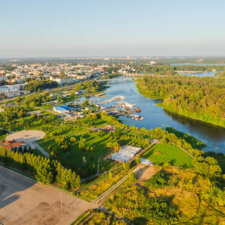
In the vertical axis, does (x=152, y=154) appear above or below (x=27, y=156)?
below

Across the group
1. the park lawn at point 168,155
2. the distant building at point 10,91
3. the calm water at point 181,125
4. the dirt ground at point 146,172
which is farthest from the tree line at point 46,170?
the distant building at point 10,91

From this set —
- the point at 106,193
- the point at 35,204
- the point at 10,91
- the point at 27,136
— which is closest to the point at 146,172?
the point at 106,193

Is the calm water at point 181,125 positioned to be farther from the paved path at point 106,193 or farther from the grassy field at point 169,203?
the paved path at point 106,193

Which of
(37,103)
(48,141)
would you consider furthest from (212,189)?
(37,103)

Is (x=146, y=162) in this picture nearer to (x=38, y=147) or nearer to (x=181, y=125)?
(x=38, y=147)

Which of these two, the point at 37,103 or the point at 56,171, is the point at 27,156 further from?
the point at 37,103
